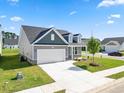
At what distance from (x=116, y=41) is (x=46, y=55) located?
38676 millimetres

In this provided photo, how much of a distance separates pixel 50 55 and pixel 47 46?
5.21 feet

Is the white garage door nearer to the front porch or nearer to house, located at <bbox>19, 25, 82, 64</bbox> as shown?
house, located at <bbox>19, 25, 82, 64</bbox>

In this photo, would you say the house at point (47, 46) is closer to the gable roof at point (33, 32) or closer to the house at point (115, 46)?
the gable roof at point (33, 32)

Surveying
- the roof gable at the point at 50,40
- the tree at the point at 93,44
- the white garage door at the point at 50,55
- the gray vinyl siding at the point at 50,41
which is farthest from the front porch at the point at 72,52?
the tree at the point at 93,44

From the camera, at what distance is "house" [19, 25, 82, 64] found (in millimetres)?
21219

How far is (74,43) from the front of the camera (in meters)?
26.8

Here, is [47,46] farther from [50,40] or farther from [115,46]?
[115,46]

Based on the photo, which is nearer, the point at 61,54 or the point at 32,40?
the point at 32,40

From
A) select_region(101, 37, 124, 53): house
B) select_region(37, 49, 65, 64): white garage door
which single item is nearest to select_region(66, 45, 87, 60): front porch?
select_region(37, 49, 65, 64): white garage door

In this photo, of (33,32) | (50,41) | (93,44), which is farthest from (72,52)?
(33,32)

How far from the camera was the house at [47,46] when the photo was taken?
21.2 meters

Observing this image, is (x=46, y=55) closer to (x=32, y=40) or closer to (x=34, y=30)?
(x=32, y=40)

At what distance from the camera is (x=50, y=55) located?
22500mm

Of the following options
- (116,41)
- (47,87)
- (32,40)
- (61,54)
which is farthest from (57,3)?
(116,41)
